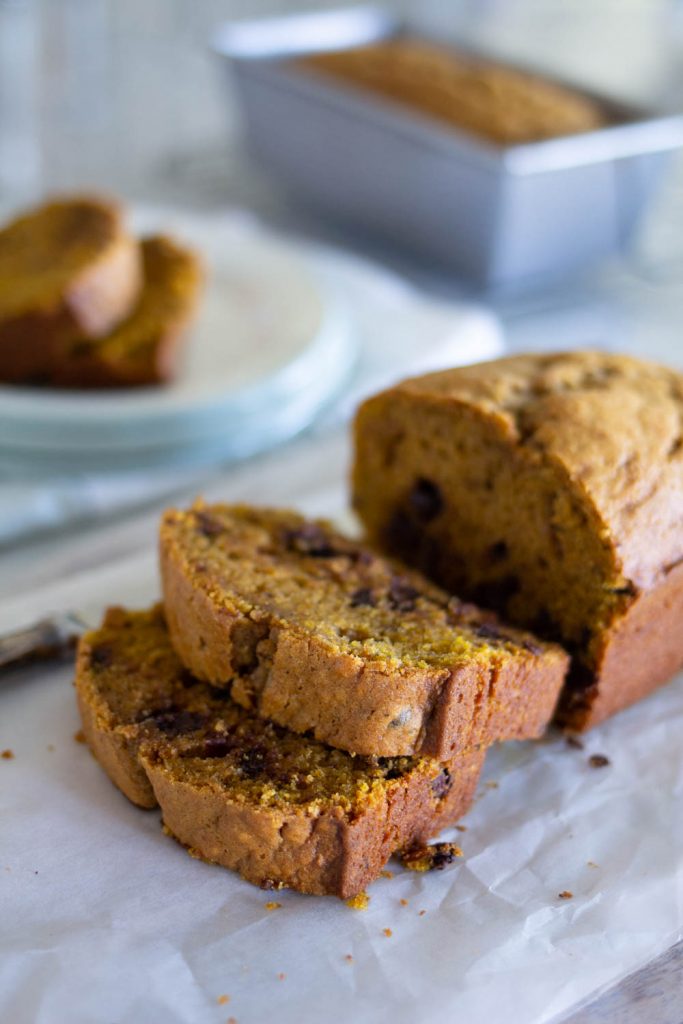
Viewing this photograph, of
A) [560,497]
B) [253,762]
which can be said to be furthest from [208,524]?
[560,497]

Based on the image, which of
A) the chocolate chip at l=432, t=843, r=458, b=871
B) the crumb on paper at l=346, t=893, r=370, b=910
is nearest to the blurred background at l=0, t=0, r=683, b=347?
the chocolate chip at l=432, t=843, r=458, b=871

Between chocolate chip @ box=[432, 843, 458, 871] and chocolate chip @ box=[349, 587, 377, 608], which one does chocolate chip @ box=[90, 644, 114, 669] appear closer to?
chocolate chip @ box=[349, 587, 377, 608]

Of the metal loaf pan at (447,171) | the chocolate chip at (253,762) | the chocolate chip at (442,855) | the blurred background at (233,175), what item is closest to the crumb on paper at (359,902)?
the chocolate chip at (442,855)

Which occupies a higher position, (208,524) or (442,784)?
(208,524)

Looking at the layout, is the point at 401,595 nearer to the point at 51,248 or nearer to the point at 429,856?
the point at 429,856

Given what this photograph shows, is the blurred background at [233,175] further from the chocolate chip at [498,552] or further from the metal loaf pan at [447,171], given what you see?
the chocolate chip at [498,552]

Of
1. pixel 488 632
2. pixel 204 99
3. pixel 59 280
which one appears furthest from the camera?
pixel 204 99

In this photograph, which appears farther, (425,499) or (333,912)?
(425,499)
